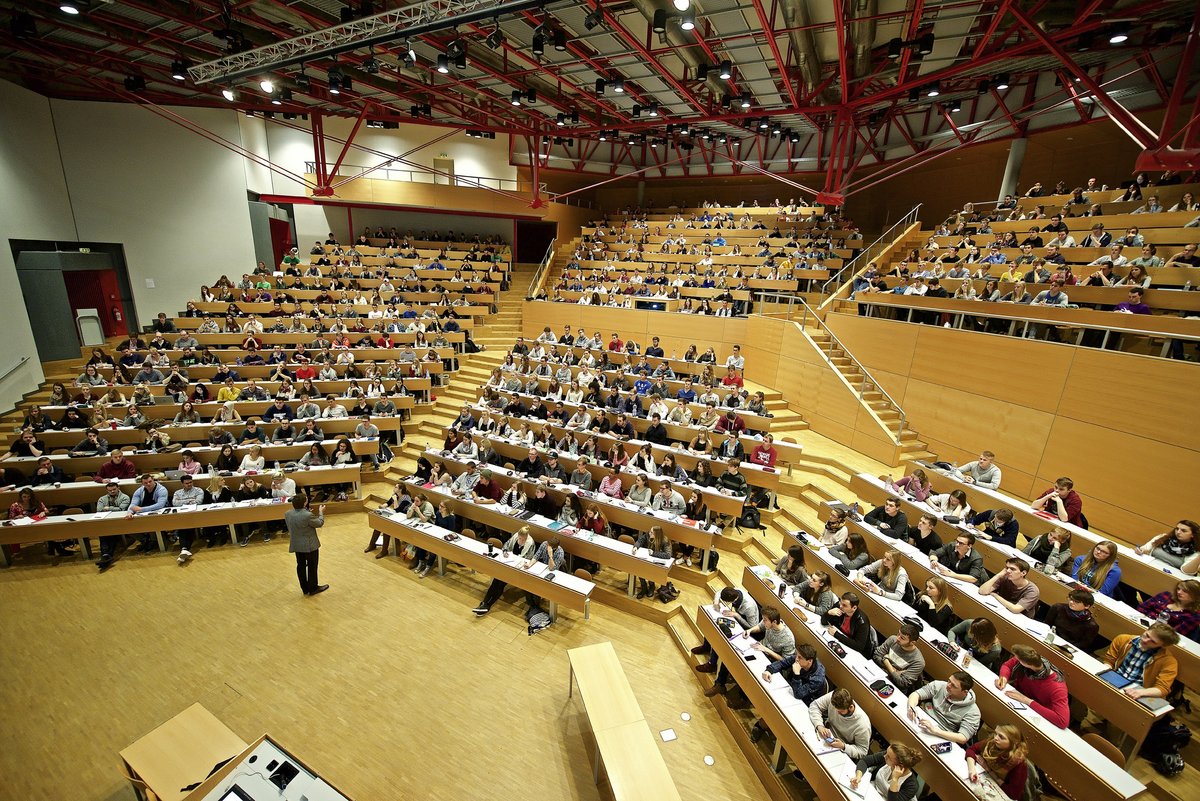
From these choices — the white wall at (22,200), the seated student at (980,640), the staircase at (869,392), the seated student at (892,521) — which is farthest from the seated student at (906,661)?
the white wall at (22,200)

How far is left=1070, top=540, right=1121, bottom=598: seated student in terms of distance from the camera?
5.12 m

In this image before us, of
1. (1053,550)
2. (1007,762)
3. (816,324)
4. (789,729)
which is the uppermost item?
(816,324)

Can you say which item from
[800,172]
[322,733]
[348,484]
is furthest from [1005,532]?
[800,172]

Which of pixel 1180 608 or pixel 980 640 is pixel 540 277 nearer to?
pixel 980 640

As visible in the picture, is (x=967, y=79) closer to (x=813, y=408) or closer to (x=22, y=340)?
(x=813, y=408)

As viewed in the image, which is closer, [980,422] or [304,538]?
[304,538]

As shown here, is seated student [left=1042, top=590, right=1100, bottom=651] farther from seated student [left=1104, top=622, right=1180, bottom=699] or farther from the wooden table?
the wooden table

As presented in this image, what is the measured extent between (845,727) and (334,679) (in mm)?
5187

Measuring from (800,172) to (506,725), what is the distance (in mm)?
20744

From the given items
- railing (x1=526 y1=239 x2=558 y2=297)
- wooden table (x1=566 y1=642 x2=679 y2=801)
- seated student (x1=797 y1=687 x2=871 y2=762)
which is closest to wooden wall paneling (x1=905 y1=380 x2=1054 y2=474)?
seated student (x1=797 y1=687 x2=871 y2=762)

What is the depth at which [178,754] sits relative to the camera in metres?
4.07

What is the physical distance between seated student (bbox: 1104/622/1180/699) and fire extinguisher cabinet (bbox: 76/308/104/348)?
1989 centimetres

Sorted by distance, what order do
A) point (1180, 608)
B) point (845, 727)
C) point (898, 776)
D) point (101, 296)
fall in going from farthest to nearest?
point (101, 296)
point (1180, 608)
point (845, 727)
point (898, 776)

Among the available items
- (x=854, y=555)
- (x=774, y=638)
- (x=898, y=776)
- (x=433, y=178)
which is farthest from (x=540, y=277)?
(x=898, y=776)
